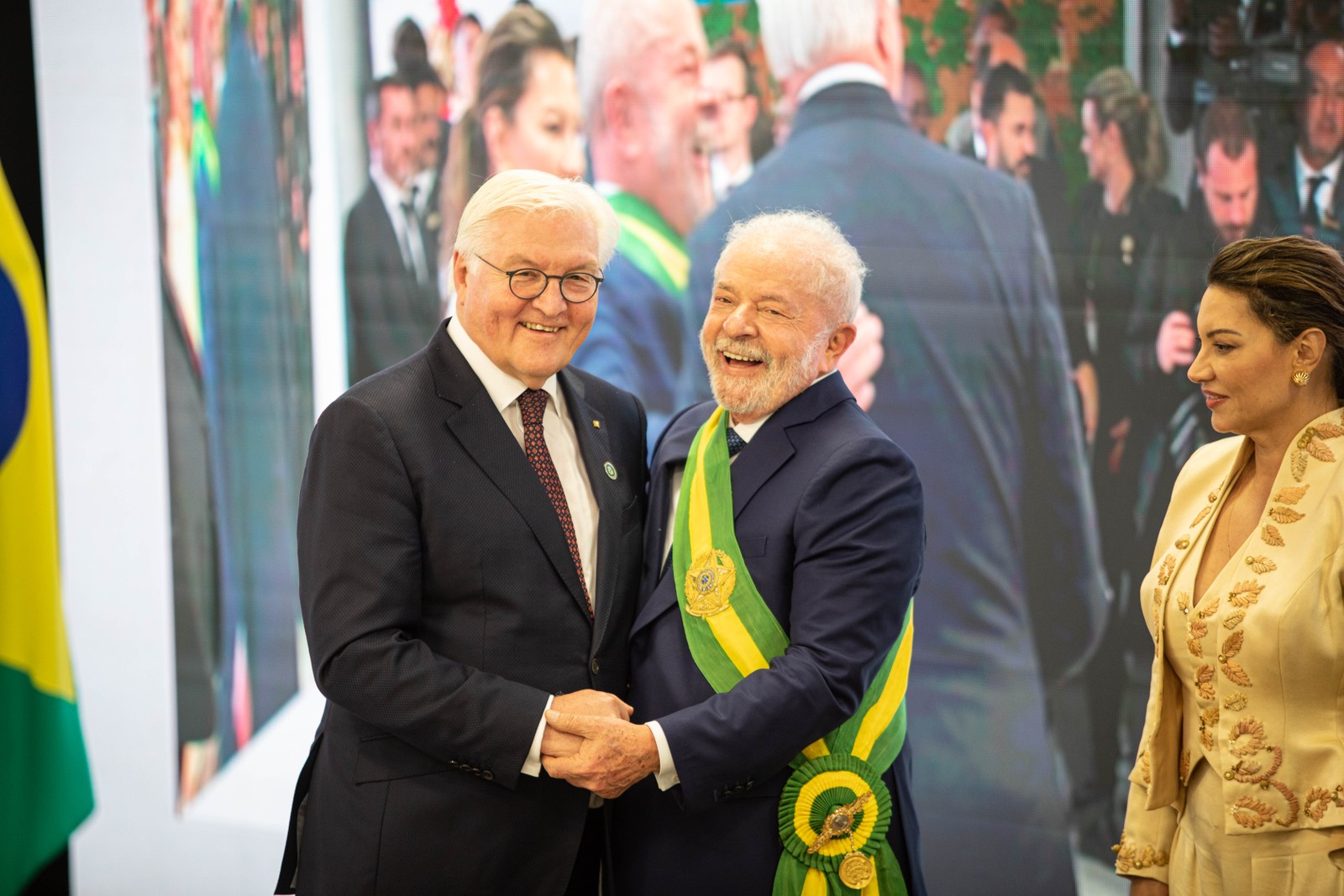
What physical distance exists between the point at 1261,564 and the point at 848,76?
1916mm

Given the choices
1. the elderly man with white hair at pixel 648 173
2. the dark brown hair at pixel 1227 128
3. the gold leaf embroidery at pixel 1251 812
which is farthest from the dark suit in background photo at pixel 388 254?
the gold leaf embroidery at pixel 1251 812

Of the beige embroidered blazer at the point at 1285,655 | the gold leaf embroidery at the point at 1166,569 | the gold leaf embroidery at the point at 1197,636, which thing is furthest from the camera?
the gold leaf embroidery at the point at 1166,569

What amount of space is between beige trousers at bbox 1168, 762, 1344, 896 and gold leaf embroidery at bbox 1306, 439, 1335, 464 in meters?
0.55

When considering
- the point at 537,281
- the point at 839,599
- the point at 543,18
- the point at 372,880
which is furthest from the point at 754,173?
the point at 372,880

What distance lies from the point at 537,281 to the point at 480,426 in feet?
0.91

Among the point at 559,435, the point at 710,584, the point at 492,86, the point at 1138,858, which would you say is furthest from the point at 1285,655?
the point at 492,86

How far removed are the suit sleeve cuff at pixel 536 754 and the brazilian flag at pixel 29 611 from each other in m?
0.91

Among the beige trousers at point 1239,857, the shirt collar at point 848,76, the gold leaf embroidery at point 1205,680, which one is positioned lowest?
the beige trousers at point 1239,857

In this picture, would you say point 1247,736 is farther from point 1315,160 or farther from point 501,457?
point 1315,160

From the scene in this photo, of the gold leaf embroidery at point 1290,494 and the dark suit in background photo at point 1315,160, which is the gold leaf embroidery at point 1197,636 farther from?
the dark suit in background photo at point 1315,160

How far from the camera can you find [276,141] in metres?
3.58

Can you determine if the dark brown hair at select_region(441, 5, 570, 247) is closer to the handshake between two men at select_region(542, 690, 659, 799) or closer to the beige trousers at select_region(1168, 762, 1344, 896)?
the handshake between two men at select_region(542, 690, 659, 799)

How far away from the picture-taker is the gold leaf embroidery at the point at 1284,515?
5.98 feet

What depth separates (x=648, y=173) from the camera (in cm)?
335
